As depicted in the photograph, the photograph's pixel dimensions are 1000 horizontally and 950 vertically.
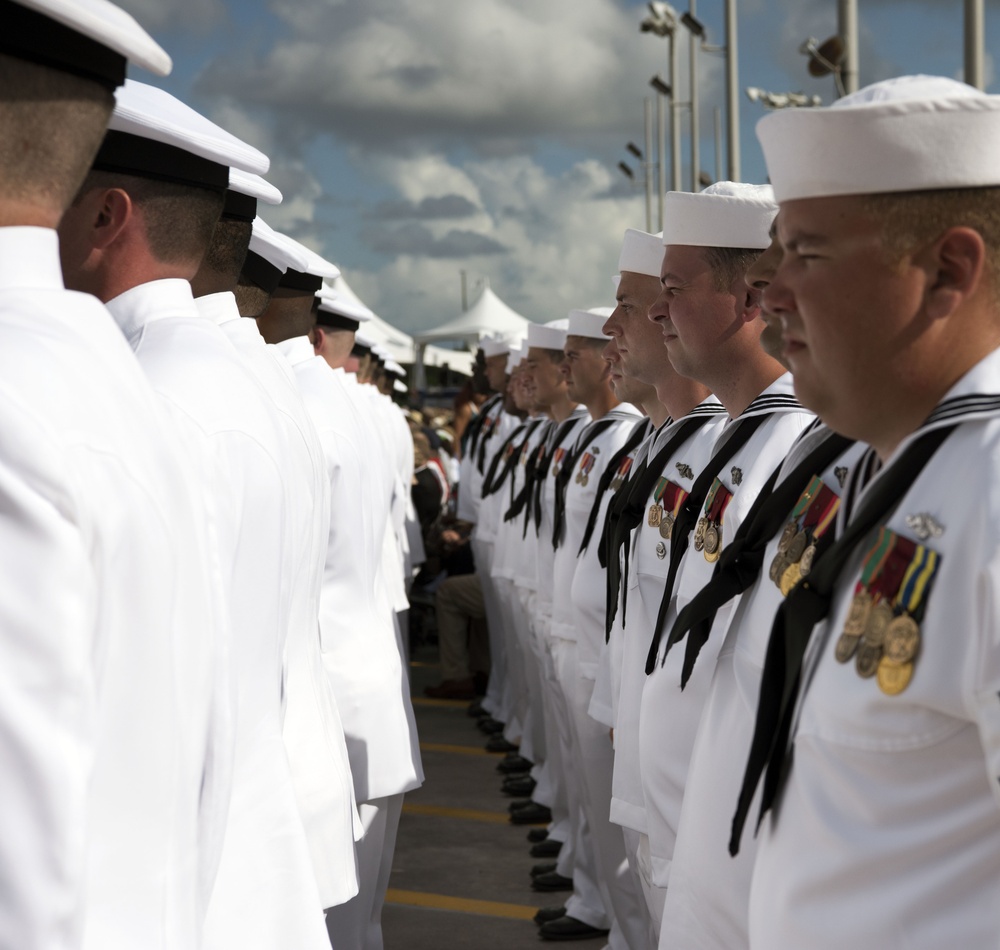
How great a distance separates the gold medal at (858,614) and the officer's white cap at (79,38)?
108 centimetres

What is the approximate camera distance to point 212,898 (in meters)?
2.03

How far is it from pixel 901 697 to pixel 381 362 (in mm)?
12037

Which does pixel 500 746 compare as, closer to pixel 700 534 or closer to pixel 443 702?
pixel 443 702

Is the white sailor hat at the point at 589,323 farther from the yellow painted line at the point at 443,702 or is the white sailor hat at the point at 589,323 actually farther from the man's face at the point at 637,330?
the yellow painted line at the point at 443,702

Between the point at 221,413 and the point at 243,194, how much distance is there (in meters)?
1.03

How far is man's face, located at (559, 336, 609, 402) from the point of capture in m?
6.28

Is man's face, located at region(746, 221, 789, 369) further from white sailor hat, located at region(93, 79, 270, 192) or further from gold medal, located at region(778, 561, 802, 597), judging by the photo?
white sailor hat, located at region(93, 79, 270, 192)

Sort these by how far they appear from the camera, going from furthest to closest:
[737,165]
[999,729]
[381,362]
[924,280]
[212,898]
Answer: [737,165], [381,362], [212,898], [924,280], [999,729]

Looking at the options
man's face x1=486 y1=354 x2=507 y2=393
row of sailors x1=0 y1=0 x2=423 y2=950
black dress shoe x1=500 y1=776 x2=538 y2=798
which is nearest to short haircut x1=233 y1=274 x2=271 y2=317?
row of sailors x1=0 y1=0 x2=423 y2=950

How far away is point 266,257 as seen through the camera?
3.87 m

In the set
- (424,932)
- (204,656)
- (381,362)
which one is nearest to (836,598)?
(204,656)

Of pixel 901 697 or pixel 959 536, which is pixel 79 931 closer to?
pixel 901 697

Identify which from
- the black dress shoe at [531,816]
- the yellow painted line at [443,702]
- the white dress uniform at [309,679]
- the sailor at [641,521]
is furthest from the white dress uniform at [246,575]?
the yellow painted line at [443,702]

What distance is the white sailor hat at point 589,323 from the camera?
646 cm
